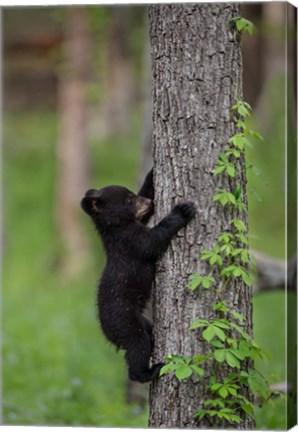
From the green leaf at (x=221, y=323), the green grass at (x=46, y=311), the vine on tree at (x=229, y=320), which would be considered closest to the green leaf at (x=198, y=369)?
the vine on tree at (x=229, y=320)

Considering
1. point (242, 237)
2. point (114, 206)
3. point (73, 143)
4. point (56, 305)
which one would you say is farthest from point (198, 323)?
point (73, 143)

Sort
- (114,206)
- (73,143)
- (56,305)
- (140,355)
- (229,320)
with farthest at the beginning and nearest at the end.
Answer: (73,143) → (56,305) → (114,206) → (140,355) → (229,320)

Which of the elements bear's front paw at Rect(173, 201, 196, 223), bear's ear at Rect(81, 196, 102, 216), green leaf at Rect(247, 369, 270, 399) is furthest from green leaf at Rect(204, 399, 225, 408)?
bear's ear at Rect(81, 196, 102, 216)

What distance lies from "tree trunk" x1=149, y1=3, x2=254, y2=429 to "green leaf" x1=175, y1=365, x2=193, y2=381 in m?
0.15

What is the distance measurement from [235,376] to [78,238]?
9050 millimetres

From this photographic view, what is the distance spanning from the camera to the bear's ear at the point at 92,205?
4828mm

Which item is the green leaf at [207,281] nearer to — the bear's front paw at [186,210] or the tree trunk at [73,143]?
the bear's front paw at [186,210]

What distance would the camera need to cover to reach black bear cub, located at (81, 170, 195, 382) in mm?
4469

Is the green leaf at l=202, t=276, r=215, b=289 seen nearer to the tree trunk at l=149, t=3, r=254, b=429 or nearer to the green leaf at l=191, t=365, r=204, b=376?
the tree trunk at l=149, t=3, r=254, b=429

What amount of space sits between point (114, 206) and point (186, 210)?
25.4 inches

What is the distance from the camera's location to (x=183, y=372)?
4.22m

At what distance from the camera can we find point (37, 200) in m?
16.1

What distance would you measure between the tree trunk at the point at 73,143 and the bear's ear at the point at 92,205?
308 inches

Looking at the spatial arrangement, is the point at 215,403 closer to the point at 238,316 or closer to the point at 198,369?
the point at 198,369
